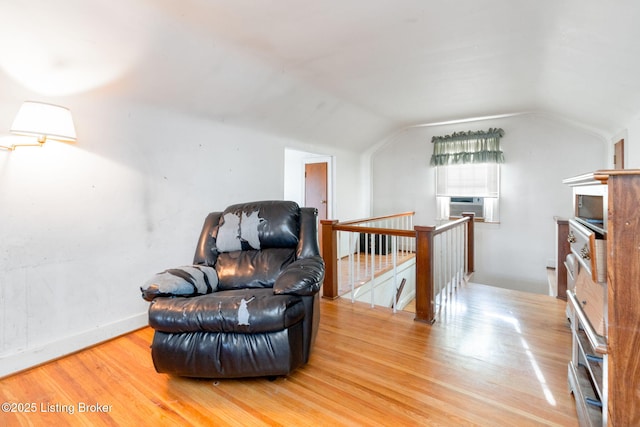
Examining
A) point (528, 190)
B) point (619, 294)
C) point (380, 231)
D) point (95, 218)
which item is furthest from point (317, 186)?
point (619, 294)

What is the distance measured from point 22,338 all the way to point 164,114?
1963 mm

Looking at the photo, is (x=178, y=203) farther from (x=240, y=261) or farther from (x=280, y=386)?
(x=280, y=386)

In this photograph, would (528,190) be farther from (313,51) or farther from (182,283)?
(182,283)

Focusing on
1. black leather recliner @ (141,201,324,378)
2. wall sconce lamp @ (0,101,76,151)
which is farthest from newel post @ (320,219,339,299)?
wall sconce lamp @ (0,101,76,151)

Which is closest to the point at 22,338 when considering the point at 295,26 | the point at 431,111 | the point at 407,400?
the point at 407,400

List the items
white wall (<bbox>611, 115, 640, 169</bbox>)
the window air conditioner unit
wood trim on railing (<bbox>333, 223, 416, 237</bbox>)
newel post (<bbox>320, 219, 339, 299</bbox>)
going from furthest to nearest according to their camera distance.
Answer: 1. the window air conditioner unit
2. newel post (<bbox>320, 219, 339, 299</bbox>)
3. white wall (<bbox>611, 115, 640, 169</bbox>)
4. wood trim on railing (<bbox>333, 223, 416, 237</bbox>)

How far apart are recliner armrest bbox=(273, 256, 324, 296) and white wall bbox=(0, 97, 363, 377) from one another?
1531 millimetres

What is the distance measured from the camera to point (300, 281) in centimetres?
181

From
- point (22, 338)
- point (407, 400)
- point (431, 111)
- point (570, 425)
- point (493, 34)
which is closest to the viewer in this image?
point (570, 425)

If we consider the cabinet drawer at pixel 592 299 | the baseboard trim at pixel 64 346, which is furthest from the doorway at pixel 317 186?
the cabinet drawer at pixel 592 299

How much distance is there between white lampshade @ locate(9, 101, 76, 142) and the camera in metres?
1.86

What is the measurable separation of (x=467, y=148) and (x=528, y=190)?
1.09 m

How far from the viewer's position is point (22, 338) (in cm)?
206

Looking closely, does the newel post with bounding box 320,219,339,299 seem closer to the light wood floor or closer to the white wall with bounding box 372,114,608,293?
the light wood floor
